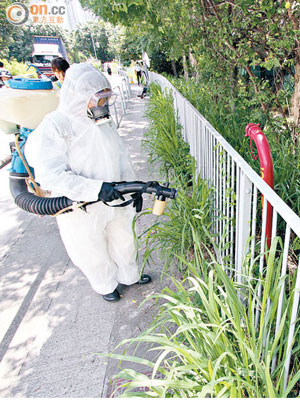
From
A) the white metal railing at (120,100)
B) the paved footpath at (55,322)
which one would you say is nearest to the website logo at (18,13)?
the white metal railing at (120,100)

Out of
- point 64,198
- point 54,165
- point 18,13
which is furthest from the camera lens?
point 18,13

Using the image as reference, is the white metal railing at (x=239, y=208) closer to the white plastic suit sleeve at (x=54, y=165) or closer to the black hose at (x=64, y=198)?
the black hose at (x=64, y=198)

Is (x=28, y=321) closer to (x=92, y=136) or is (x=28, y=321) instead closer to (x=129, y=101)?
(x=92, y=136)

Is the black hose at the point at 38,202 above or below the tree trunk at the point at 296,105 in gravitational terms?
below

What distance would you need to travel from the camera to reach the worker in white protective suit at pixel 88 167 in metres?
1.77

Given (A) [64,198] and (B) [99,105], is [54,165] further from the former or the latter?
(B) [99,105]

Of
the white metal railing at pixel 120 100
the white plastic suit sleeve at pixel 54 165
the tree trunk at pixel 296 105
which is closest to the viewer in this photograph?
the white plastic suit sleeve at pixel 54 165

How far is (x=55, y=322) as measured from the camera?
2238 mm

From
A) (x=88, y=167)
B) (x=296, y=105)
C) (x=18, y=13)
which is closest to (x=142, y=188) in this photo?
(x=88, y=167)

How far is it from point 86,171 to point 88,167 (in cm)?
3

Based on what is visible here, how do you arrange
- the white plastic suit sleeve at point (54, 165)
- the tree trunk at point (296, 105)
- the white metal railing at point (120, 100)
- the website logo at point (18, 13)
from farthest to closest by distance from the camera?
the website logo at point (18, 13) → the white metal railing at point (120, 100) → the tree trunk at point (296, 105) → the white plastic suit sleeve at point (54, 165)

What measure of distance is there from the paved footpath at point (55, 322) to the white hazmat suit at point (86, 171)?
0.24 meters

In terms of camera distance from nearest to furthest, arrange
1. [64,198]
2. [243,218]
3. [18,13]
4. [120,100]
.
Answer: [243,218] < [64,198] < [18,13] < [120,100]

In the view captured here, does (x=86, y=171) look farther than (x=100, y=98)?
Yes
